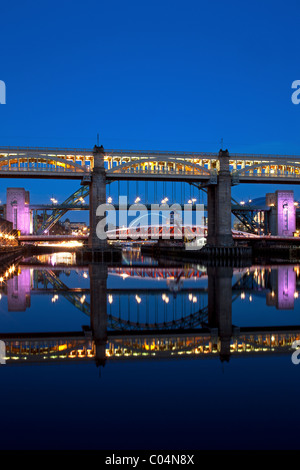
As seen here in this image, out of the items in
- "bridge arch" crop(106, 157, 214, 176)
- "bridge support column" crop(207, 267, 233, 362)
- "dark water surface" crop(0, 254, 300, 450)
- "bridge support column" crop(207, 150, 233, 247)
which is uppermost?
"bridge arch" crop(106, 157, 214, 176)

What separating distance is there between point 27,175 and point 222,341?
4579cm

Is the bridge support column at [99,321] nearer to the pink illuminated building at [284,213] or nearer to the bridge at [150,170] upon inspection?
the bridge at [150,170]

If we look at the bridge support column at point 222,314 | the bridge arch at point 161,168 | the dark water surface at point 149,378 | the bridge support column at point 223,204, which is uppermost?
the bridge arch at point 161,168

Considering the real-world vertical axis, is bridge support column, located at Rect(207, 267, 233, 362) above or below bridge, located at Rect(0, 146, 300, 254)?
below

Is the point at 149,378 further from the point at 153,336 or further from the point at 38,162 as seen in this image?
the point at 38,162

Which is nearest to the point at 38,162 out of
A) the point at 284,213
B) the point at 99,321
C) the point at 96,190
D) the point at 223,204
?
the point at 96,190

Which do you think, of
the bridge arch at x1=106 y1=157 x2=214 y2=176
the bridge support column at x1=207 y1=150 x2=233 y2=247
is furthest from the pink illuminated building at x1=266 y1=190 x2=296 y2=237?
the bridge arch at x1=106 y1=157 x2=214 y2=176

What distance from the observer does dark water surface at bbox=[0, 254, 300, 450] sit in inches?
226

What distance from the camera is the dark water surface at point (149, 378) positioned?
5.74 m

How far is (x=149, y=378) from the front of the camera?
8.21m

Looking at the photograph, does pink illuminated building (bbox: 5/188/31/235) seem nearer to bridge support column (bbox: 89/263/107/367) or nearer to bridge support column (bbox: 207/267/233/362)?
bridge support column (bbox: 89/263/107/367)

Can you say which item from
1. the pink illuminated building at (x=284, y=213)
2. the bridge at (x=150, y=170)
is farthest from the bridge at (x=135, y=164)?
the pink illuminated building at (x=284, y=213)

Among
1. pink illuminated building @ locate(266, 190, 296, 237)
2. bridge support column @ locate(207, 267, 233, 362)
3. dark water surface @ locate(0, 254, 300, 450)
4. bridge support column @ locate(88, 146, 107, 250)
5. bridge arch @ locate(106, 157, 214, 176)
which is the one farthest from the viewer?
pink illuminated building @ locate(266, 190, 296, 237)

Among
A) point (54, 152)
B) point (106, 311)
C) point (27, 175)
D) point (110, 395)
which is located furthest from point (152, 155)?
point (110, 395)
